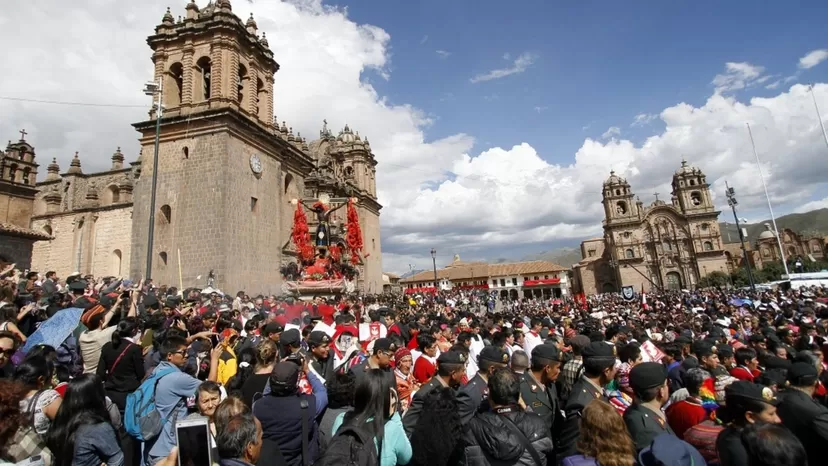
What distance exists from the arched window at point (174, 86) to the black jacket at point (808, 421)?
1024 inches

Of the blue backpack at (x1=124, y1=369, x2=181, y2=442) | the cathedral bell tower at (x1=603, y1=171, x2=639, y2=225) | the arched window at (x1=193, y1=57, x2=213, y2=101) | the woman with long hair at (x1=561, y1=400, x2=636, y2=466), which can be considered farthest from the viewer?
the cathedral bell tower at (x1=603, y1=171, x2=639, y2=225)

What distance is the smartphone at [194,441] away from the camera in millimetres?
2158

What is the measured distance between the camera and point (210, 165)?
20391 millimetres

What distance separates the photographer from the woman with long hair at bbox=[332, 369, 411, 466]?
9.24 ft

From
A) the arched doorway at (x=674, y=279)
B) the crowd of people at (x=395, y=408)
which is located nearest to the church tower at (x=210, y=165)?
the crowd of people at (x=395, y=408)

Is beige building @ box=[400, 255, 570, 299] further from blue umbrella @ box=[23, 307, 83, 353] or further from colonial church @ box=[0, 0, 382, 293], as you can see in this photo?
blue umbrella @ box=[23, 307, 83, 353]

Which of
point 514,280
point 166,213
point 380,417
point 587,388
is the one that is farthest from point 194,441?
point 514,280

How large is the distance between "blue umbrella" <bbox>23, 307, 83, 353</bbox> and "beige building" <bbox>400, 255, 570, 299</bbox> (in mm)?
62687

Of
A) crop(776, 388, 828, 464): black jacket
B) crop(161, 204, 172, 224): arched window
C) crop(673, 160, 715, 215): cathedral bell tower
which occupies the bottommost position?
crop(776, 388, 828, 464): black jacket

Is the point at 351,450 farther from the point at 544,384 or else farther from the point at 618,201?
the point at 618,201

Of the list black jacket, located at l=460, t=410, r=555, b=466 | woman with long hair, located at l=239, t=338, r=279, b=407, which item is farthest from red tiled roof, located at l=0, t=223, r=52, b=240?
black jacket, located at l=460, t=410, r=555, b=466

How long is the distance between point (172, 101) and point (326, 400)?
24.3 m

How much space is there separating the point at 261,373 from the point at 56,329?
3.56 meters

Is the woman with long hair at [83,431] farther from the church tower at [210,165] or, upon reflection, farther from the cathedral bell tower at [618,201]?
the cathedral bell tower at [618,201]
